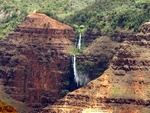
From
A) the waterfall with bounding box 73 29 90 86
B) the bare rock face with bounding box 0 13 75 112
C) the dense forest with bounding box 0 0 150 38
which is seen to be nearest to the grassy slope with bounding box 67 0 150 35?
the dense forest with bounding box 0 0 150 38

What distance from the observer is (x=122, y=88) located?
64062 mm

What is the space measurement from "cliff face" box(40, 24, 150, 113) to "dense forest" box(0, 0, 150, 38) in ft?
25.6

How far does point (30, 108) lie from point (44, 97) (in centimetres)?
194

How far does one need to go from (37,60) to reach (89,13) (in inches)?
369

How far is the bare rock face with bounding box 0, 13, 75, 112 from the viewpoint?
81.9 m

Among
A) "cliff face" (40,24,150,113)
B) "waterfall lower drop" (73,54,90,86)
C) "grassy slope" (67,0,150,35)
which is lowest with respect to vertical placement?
"waterfall lower drop" (73,54,90,86)

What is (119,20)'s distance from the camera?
261 ft

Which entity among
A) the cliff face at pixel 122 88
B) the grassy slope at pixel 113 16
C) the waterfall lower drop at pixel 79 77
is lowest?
the waterfall lower drop at pixel 79 77

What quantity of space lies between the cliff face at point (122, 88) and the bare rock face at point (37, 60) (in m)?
14.4

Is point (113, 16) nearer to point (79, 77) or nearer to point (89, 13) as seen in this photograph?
point (89, 13)

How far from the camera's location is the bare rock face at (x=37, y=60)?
81.9 m

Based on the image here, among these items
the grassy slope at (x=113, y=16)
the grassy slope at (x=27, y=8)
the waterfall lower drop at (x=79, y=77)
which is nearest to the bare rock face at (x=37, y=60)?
the waterfall lower drop at (x=79, y=77)

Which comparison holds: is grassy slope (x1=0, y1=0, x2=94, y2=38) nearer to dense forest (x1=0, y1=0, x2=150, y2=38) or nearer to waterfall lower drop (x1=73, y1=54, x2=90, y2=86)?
dense forest (x1=0, y1=0, x2=150, y2=38)

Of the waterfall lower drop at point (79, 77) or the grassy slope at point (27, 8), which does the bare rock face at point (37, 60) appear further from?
the grassy slope at point (27, 8)
